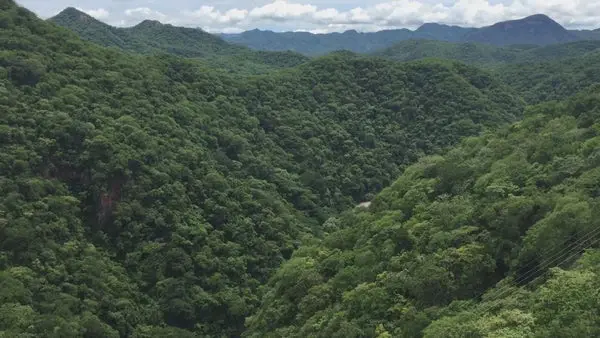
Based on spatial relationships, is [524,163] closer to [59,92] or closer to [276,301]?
[276,301]

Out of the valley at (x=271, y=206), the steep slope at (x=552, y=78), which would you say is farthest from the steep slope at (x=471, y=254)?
the steep slope at (x=552, y=78)

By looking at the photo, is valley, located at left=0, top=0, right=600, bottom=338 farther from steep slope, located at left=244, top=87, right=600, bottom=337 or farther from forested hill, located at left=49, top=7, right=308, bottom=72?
forested hill, located at left=49, top=7, right=308, bottom=72

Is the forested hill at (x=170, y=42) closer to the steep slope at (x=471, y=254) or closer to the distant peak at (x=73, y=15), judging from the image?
the distant peak at (x=73, y=15)

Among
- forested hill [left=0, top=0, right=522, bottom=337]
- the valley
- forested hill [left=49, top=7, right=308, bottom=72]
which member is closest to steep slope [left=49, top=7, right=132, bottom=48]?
forested hill [left=49, top=7, right=308, bottom=72]

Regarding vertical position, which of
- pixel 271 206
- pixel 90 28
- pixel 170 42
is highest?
pixel 90 28

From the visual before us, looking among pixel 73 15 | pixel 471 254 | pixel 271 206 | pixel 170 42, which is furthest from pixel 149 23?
pixel 471 254

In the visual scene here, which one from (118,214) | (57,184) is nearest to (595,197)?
(118,214)

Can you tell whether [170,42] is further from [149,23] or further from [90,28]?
[90,28]
